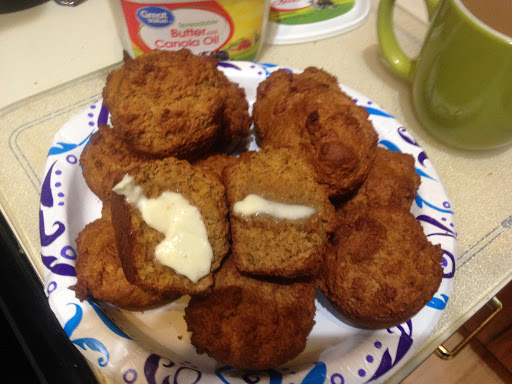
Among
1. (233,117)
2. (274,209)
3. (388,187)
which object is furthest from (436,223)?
(233,117)

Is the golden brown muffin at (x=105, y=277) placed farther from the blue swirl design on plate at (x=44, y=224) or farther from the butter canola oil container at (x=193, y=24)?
the butter canola oil container at (x=193, y=24)

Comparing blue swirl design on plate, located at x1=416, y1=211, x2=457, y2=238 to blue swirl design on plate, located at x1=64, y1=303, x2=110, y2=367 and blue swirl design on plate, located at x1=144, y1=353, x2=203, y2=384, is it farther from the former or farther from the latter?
blue swirl design on plate, located at x1=64, y1=303, x2=110, y2=367

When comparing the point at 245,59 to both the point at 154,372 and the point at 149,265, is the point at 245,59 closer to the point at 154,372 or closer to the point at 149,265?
the point at 149,265

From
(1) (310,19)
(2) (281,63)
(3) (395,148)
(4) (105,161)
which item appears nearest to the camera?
(4) (105,161)

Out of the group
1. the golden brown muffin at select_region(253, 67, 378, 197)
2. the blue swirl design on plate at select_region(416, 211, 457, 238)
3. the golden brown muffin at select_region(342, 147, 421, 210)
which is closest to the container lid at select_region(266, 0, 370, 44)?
the golden brown muffin at select_region(253, 67, 378, 197)

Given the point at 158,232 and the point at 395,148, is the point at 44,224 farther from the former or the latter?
the point at 395,148

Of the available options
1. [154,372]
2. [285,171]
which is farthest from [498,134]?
[154,372]
